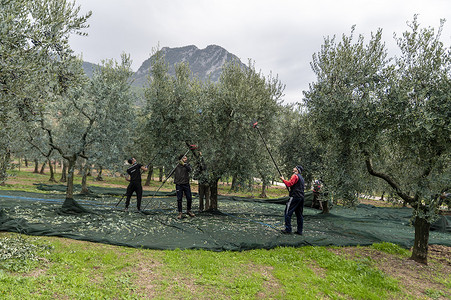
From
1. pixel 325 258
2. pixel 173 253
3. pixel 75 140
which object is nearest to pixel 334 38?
pixel 325 258

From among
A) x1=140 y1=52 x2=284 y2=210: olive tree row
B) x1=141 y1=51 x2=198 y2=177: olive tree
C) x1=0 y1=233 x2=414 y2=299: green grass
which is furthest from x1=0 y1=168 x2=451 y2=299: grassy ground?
x1=141 y1=51 x2=198 y2=177: olive tree

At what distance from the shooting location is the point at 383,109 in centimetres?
751

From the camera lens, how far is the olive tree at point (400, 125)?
23.7 feet

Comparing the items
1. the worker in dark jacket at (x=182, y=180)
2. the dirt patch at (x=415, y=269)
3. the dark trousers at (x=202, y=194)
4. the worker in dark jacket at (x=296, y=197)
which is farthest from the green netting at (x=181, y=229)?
the dark trousers at (x=202, y=194)

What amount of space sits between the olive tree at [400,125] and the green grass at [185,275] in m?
2.76

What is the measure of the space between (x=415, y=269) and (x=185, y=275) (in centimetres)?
737

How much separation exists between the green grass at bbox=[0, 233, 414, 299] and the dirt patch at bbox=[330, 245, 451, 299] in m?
0.33

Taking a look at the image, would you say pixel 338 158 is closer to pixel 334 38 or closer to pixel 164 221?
pixel 334 38

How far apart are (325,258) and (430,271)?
11.0 feet

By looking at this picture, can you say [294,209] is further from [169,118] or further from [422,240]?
[169,118]

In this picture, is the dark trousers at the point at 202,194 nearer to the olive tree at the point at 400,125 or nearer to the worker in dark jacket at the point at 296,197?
the worker in dark jacket at the point at 296,197

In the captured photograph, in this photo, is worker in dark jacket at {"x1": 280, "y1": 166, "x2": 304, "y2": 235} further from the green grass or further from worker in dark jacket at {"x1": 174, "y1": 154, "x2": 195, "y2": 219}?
worker in dark jacket at {"x1": 174, "y1": 154, "x2": 195, "y2": 219}

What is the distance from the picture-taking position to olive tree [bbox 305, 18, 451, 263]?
7211 millimetres

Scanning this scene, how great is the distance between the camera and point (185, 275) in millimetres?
6348
